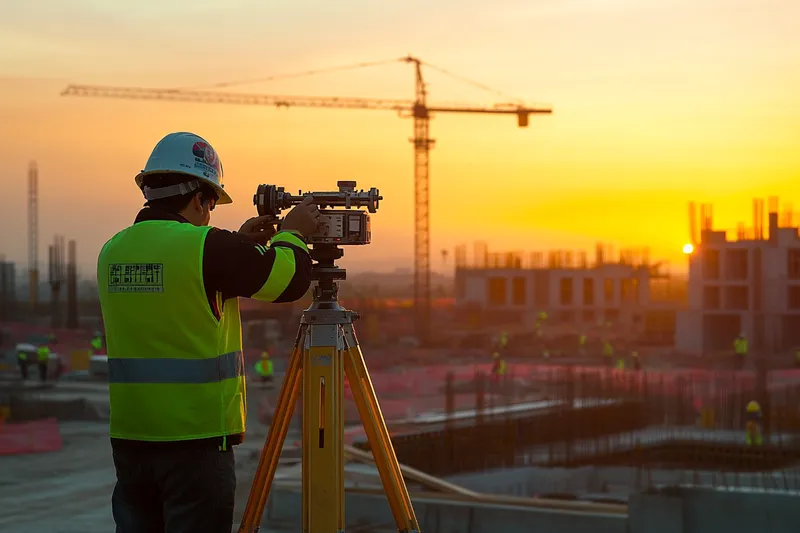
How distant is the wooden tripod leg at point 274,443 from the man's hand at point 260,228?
37 centimetres

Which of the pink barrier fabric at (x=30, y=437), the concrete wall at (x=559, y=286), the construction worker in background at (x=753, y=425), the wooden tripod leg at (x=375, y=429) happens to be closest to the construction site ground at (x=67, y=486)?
the pink barrier fabric at (x=30, y=437)

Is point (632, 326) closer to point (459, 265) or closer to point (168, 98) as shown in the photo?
point (459, 265)

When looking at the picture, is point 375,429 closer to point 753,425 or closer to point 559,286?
point 753,425

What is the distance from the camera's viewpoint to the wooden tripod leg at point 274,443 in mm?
3365

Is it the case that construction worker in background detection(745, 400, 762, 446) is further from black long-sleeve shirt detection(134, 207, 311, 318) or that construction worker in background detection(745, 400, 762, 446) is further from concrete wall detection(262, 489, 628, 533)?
black long-sleeve shirt detection(134, 207, 311, 318)

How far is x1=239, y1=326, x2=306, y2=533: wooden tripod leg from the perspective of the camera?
337 centimetres

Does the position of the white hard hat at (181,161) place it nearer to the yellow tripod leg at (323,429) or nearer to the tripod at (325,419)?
the tripod at (325,419)

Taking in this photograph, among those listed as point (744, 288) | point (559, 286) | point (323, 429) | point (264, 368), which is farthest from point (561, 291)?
point (323, 429)

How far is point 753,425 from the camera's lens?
24.1 meters

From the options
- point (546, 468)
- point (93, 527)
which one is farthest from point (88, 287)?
point (93, 527)

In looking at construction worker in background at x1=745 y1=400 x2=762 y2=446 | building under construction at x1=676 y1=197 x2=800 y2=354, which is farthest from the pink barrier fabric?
building under construction at x1=676 y1=197 x2=800 y2=354

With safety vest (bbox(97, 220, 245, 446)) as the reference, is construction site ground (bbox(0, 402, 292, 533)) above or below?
below

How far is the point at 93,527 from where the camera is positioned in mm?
7656

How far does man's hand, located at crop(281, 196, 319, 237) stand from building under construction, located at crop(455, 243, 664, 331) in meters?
75.9
